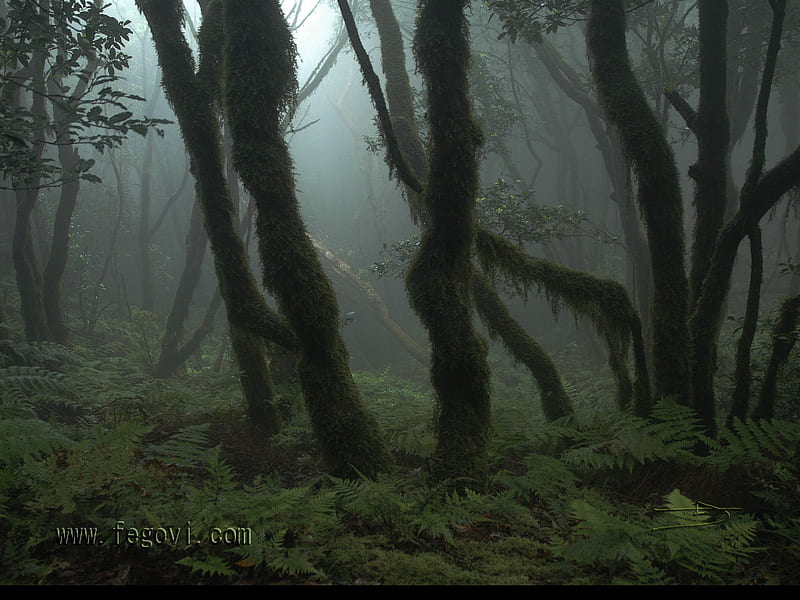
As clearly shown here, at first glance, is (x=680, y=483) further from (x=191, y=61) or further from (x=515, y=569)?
(x=191, y=61)

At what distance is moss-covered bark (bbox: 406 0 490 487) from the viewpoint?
380 cm

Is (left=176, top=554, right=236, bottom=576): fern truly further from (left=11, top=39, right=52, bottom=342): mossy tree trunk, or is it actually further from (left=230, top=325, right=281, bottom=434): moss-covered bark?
(left=11, top=39, right=52, bottom=342): mossy tree trunk

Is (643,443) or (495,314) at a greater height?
(495,314)

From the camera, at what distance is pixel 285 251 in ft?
13.8

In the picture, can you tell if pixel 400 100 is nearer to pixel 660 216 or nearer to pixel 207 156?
pixel 207 156

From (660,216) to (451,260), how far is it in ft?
7.02

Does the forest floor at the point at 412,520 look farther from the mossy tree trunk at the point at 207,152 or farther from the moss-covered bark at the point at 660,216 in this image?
the mossy tree trunk at the point at 207,152

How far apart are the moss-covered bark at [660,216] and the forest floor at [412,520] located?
0.55 m

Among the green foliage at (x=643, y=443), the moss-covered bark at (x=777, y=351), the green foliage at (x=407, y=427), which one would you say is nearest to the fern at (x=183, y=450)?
the green foliage at (x=407, y=427)

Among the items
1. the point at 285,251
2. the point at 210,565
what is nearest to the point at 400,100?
the point at 285,251

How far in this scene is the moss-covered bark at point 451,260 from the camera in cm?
380

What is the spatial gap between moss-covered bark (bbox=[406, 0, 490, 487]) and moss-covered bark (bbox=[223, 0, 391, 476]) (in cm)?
70

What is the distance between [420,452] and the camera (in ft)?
16.8

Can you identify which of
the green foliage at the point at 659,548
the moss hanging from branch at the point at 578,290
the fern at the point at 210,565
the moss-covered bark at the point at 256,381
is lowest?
the green foliage at the point at 659,548
